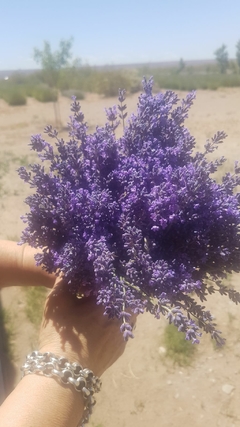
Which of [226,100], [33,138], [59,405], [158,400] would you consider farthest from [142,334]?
[226,100]

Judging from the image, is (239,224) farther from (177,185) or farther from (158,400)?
(158,400)

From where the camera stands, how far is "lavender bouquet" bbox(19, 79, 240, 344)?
101 centimetres

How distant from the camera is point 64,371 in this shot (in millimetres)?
1085

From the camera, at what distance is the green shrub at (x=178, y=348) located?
2.91 meters

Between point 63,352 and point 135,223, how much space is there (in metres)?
0.49

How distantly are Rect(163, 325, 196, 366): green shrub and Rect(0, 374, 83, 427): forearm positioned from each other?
2.00 metres

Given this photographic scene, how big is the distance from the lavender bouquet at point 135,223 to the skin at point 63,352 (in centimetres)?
9

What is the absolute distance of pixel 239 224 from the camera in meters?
1.16

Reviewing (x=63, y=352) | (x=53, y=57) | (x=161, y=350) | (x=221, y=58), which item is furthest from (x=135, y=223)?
(x=221, y=58)

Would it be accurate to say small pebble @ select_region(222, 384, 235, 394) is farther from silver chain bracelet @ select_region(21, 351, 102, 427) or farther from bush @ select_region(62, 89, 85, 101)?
bush @ select_region(62, 89, 85, 101)

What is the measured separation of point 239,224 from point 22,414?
2.90 feet

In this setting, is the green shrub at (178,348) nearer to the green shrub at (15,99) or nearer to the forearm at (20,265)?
the forearm at (20,265)

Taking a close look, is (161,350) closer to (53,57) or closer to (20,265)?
(20,265)

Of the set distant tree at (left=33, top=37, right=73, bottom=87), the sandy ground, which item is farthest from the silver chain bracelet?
distant tree at (left=33, top=37, right=73, bottom=87)
